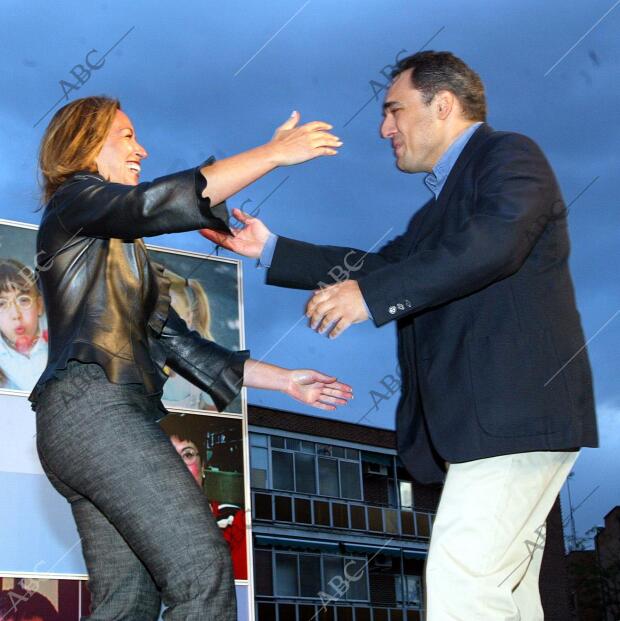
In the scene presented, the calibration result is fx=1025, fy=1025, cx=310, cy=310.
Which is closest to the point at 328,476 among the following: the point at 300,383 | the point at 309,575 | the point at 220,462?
the point at 309,575

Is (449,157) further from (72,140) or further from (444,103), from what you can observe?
(72,140)

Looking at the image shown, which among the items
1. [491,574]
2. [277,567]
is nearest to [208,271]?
[491,574]

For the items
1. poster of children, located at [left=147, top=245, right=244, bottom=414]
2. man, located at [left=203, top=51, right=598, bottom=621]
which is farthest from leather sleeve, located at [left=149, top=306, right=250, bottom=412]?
poster of children, located at [left=147, top=245, right=244, bottom=414]

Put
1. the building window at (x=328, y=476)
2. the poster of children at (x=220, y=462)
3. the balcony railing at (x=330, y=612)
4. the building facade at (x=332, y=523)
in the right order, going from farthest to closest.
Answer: the building window at (x=328, y=476) < the building facade at (x=332, y=523) < the balcony railing at (x=330, y=612) < the poster of children at (x=220, y=462)

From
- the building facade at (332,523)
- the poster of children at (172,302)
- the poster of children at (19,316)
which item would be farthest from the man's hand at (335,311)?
the building facade at (332,523)

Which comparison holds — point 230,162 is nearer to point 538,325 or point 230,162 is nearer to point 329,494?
point 538,325

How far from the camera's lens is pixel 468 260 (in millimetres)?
2754

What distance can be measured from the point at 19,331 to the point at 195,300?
240 cm

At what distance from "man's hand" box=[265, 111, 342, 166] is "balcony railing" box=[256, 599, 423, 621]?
24511 mm

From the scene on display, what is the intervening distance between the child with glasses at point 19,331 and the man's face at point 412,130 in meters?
9.36

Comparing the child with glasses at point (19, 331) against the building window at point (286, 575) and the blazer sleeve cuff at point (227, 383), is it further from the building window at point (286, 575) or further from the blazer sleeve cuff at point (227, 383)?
the building window at point (286, 575)

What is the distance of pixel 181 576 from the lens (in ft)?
8.49

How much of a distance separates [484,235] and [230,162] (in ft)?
2.36

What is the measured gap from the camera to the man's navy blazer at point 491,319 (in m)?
2.76
